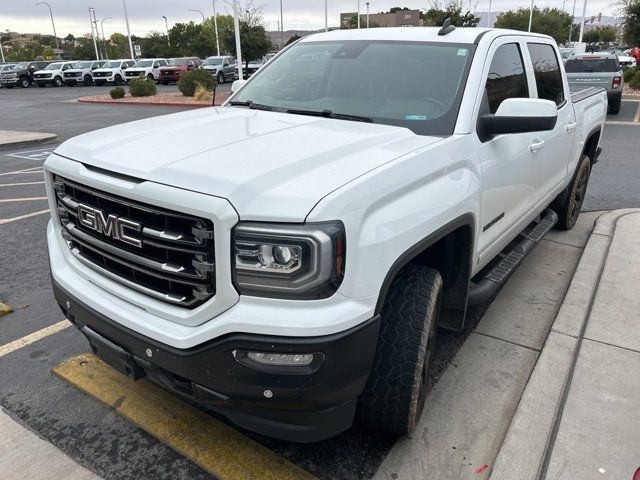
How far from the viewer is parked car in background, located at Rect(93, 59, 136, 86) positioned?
35.6 meters

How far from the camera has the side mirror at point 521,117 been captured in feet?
9.30

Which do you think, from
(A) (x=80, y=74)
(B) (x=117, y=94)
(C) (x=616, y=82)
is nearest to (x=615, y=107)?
(C) (x=616, y=82)

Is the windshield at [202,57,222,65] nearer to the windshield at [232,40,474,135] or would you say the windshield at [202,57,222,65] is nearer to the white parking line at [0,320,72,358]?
the windshield at [232,40,474,135]

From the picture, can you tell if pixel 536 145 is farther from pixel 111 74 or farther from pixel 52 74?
pixel 52 74

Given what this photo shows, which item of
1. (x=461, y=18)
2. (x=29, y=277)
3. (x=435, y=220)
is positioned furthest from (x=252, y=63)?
(x=435, y=220)

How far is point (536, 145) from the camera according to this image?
3.69 metres

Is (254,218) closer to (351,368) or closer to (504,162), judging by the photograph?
(351,368)

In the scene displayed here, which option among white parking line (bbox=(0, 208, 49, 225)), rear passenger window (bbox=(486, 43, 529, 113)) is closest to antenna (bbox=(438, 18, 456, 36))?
rear passenger window (bbox=(486, 43, 529, 113))

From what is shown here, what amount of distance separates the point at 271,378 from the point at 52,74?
41.4 metres

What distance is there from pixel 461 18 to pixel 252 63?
13.5 m

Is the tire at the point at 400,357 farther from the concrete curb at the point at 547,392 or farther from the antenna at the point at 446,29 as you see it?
the antenna at the point at 446,29

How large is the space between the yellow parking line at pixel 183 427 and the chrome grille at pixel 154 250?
0.87 m

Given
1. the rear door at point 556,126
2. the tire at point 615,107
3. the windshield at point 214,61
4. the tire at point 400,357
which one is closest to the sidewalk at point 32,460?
the tire at point 400,357

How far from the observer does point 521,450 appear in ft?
8.42
